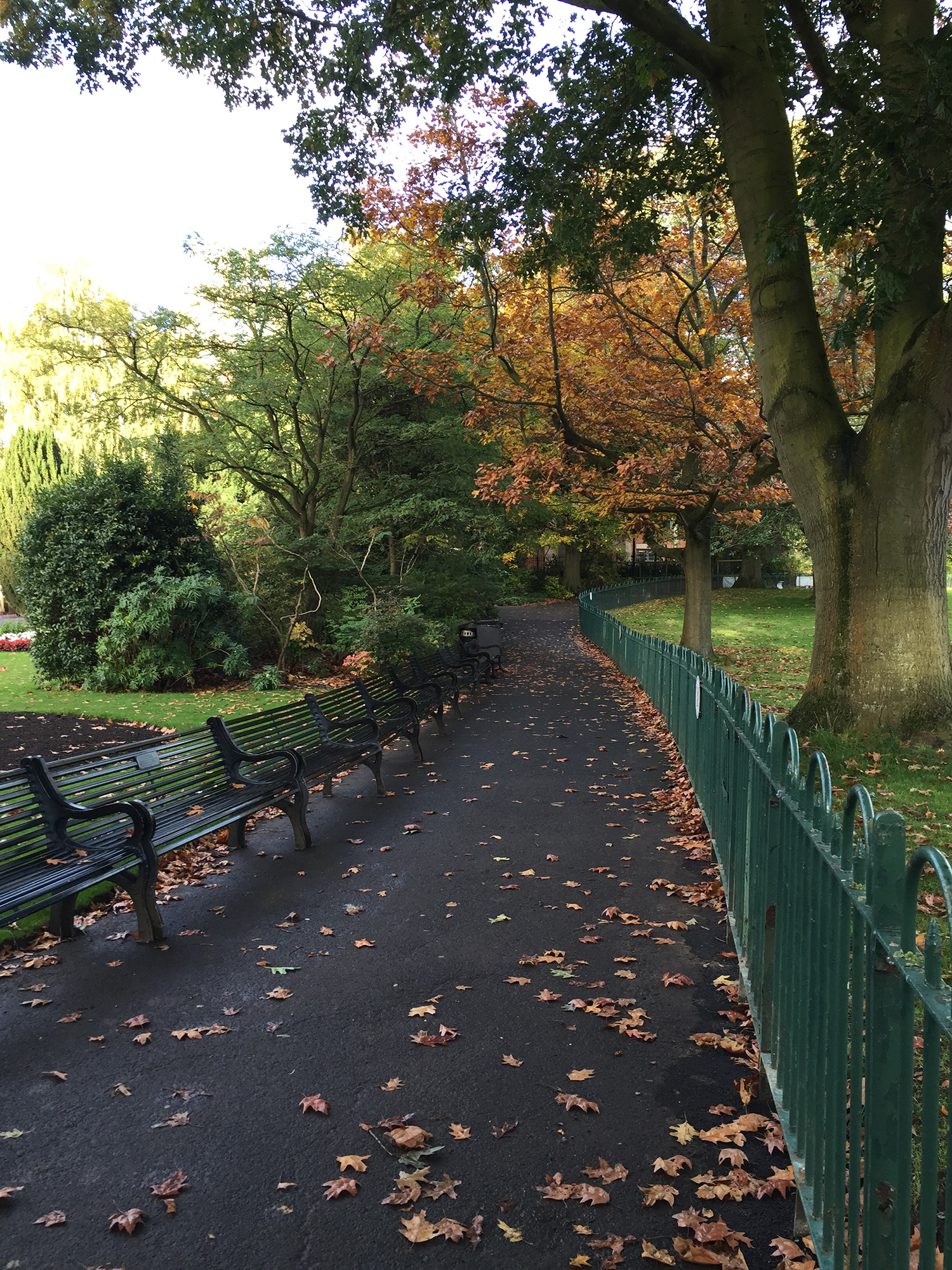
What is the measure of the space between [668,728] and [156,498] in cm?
1052

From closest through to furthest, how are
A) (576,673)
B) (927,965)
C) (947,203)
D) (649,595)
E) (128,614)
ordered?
(927,965) → (947,203) → (128,614) → (576,673) → (649,595)

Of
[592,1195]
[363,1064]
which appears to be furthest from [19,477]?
[592,1195]

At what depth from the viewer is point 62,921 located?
532cm

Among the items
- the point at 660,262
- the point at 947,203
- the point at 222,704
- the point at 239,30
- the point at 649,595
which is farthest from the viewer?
the point at 649,595

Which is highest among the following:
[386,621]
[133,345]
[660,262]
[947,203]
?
[660,262]

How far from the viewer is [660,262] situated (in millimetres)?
Answer: 16516

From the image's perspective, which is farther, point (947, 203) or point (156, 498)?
point (156, 498)

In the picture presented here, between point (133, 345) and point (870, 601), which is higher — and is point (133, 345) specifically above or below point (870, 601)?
above

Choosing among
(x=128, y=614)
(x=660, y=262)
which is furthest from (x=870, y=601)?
(x=128, y=614)

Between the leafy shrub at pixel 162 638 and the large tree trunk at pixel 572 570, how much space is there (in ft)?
106

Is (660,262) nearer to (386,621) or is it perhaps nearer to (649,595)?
(386,621)

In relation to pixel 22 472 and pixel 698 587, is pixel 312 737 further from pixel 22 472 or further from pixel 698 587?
pixel 22 472

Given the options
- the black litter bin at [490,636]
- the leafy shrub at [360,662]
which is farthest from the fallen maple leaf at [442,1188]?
the black litter bin at [490,636]

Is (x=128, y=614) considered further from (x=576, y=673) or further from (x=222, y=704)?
(x=576, y=673)
